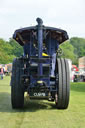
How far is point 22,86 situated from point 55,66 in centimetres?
137

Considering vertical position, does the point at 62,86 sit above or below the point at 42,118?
above

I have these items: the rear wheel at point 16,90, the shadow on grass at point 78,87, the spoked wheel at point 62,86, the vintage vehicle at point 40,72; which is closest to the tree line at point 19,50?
the vintage vehicle at point 40,72

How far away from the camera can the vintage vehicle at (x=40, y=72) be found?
8078 mm

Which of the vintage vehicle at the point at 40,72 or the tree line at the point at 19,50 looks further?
the tree line at the point at 19,50

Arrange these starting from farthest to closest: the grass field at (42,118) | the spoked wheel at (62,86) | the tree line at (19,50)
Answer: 1. the tree line at (19,50)
2. the spoked wheel at (62,86)
3. the grass field at (42,118)

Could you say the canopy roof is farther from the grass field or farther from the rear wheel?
the grass field

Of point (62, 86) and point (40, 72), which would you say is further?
point (62, 86)

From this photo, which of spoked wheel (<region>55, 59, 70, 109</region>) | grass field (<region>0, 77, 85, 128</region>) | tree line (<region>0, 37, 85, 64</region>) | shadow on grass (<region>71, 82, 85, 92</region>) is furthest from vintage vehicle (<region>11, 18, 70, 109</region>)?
shadow on grass (<region>71, 82, 85, 92</region>)

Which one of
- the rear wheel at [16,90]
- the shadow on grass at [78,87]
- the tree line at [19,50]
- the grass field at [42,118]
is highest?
the tree line at [19,50]

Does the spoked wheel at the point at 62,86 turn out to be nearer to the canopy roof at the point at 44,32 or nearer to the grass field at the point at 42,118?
the grass field at the point at 42,118

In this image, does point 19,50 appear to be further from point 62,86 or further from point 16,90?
point 62,86

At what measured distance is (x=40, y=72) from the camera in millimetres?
8086

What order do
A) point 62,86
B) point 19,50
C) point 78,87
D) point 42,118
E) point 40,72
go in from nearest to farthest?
point 42,118
point 40,72
point 62,86
point 78,87
point 19,50

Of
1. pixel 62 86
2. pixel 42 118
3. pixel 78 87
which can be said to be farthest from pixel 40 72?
pixel 78 87
